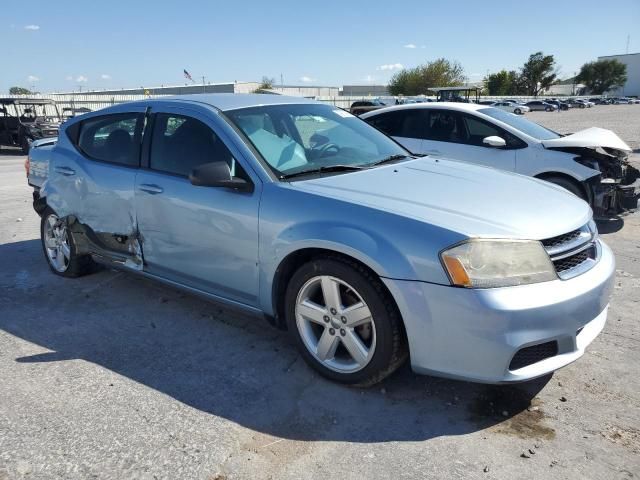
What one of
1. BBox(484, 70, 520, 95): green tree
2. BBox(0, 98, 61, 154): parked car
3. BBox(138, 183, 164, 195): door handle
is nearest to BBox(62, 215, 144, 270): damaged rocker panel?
BBox(138, 183, 164, 195): door handle

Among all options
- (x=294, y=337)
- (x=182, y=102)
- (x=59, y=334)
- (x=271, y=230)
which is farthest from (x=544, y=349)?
(x=59, y=334)

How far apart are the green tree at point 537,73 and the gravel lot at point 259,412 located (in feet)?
333

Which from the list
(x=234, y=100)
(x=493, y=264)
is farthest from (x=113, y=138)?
(x=493, y=264)

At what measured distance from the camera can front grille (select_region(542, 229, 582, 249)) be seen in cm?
272

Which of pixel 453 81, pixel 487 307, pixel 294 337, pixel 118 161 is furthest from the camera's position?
pixel 453 81

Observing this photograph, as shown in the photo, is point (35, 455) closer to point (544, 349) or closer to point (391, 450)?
point (391, 450)

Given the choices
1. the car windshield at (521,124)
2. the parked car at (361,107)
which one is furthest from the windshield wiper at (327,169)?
the parked car at (361,107)

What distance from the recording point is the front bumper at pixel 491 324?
2.48 metres

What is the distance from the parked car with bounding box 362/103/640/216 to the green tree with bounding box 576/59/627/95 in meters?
115

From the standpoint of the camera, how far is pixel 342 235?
110 inches

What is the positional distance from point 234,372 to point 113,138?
90.4 inches

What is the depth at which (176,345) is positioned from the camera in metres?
3.64

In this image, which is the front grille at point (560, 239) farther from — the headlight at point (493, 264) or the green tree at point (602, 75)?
the green tree at point (602, 75)

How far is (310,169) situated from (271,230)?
542mm
